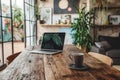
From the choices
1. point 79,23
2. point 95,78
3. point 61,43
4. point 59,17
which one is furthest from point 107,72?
point 59,17

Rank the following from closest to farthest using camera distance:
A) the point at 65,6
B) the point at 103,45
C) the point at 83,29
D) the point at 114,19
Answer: the point at 103,45
the point at 83,29
the point at 114,19
the point at 65,6

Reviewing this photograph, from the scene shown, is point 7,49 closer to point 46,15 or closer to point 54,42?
point 54,42

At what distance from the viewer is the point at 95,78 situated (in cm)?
118

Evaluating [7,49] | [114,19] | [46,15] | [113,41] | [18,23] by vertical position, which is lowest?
[7,49]

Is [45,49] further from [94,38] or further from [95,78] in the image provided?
[94,38]

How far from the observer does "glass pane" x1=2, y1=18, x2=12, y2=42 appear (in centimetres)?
403

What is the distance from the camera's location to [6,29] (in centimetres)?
423

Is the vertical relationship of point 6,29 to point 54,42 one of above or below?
above

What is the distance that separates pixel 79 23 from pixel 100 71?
3.97 meters

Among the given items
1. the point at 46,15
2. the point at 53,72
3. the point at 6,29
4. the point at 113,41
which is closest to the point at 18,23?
the point at 46,15

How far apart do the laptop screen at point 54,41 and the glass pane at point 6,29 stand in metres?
1.89

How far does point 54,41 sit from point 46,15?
406 centimetres

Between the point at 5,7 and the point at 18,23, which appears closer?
the point at 5,7

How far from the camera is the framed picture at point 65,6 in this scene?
622 cm
